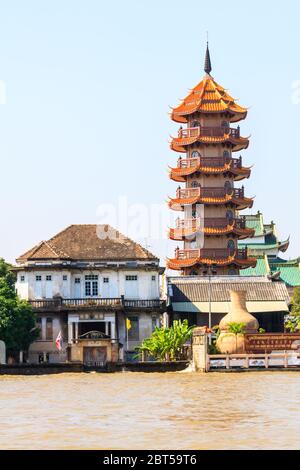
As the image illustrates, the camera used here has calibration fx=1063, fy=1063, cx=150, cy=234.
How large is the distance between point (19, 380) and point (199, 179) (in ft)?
130

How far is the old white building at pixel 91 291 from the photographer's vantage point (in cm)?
8056

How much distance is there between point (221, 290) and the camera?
281ft

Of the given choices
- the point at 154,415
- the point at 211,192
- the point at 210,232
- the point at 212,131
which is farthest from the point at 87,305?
the point at 154,415

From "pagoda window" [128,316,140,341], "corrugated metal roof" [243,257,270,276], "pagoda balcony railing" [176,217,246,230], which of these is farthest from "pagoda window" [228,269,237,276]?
"pagoda window" [128,316,140,341]

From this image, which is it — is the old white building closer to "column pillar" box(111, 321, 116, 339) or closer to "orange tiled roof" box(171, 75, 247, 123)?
"column pillar" box(111, 321, 116, 339)

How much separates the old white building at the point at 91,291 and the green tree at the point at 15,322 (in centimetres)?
318

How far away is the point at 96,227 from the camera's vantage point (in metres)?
86.8

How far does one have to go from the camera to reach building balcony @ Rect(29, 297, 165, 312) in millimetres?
80500

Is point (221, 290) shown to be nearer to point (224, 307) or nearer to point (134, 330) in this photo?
point (224, 307)

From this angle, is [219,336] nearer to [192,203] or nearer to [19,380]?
[19,380]

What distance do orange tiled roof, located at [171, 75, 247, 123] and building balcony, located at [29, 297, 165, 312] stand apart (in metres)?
21.5

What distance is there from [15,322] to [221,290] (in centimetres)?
Answer: 1901
